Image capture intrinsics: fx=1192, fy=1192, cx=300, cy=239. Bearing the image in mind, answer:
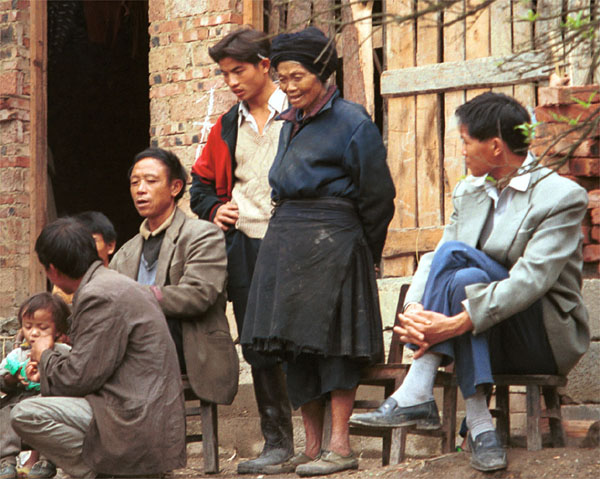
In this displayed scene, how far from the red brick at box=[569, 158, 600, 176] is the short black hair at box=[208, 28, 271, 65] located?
60.5 inches

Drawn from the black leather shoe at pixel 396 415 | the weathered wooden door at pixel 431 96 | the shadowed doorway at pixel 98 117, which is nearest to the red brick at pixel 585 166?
the weathered wooden door at pixel 431 96

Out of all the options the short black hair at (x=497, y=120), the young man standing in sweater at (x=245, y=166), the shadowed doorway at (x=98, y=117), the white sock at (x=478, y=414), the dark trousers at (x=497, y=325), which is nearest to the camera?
the white sock at (x=478, y=414)

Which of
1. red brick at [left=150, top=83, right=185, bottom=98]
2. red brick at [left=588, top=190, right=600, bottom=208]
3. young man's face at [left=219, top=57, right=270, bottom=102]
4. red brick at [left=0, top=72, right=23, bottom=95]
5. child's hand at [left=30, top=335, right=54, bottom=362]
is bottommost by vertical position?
child's hand at [left=30, top=335, right=54, bottom=362]

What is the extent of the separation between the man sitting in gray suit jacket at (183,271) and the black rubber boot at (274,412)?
0.42 ft

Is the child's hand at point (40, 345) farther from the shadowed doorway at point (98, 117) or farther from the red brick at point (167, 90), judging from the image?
the shadowed doorway at point (98, 117)

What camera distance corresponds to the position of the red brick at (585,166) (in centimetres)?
562

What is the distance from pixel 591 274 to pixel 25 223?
410 centimetres

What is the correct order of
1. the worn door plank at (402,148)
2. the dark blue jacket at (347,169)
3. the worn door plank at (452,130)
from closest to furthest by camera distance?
the dark blue jacket at (347,169)
the worn door plank at (452,130)
the worn door plank at (402,148)

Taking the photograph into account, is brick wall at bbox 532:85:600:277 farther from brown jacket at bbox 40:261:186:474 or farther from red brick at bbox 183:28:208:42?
red brick at bbox 183:28:208:42

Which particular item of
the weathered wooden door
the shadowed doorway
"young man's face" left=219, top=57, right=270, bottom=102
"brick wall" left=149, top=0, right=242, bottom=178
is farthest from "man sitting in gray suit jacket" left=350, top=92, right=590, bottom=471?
the shadowed doorway

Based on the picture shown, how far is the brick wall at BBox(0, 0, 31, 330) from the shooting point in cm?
811

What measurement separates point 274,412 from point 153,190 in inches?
46.5

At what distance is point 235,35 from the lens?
5.54 meters

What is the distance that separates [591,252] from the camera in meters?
5.65
